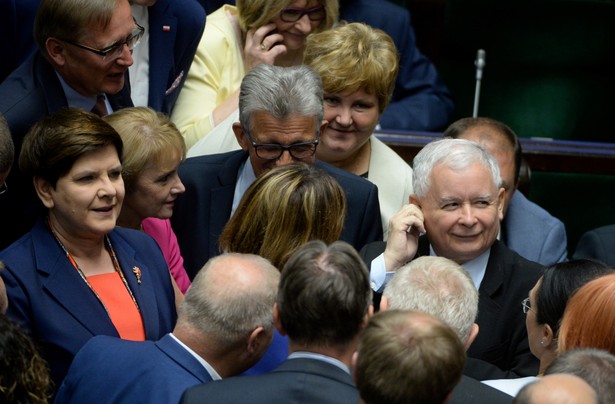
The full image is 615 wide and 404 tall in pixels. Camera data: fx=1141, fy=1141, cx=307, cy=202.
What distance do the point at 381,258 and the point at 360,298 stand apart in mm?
886

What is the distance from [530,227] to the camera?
396 cm

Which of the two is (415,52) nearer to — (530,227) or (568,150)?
(568,150)

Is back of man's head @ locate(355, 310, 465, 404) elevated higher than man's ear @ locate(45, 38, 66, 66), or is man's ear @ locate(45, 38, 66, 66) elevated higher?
man's ear @ locate(45, 38, 66, 66)

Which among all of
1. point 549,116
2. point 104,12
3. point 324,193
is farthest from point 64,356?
point 549,116

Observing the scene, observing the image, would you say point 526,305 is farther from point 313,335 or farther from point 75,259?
point 75,259

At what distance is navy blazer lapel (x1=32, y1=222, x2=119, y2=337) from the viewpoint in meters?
2.89

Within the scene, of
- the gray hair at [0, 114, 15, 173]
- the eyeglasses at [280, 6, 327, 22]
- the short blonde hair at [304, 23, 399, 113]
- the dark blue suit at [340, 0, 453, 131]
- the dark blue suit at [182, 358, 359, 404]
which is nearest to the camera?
the dark blue suit at [182, 358, 359, 404]

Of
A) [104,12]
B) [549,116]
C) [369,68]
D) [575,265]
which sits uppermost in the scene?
[104,12]

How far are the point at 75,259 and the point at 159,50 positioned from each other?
1.20m

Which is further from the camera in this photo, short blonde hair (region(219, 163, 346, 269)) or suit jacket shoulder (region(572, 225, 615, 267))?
suit jacket shoulder (region(572, 225, 615, 267))

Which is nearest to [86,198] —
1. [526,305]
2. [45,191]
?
[45,191]

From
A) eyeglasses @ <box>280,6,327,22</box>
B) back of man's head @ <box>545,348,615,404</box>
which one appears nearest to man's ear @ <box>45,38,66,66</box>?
eyeglasses @ <box>280,6,327,22</box>

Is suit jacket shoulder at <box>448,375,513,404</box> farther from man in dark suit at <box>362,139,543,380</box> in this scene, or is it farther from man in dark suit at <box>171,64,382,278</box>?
man in dark suit at <box>171,64,382,278</box>

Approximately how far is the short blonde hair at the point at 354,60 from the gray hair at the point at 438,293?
1.13m
